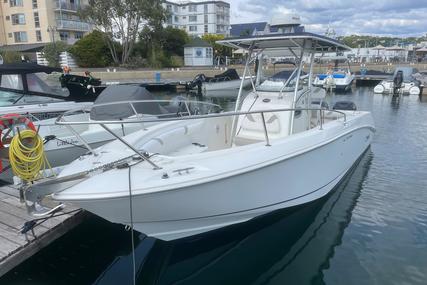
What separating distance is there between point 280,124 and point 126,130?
339 cm

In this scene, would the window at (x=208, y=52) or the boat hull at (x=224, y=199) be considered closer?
the boat hull at (x=224, y=199)

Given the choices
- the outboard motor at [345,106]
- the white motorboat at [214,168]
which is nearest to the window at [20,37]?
the outboard motor at [345,106]

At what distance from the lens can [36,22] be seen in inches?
1713

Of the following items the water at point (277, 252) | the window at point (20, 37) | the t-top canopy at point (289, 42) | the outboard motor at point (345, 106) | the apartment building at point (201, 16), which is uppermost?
the apartment building at point (201, 16)

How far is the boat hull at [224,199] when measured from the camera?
3.53 meters

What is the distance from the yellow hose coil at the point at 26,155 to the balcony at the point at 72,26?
44548mm

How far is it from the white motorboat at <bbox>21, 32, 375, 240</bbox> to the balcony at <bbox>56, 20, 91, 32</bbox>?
144 ft

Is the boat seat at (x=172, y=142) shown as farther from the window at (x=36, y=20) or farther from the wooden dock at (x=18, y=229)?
the window at (x=36, y=20)

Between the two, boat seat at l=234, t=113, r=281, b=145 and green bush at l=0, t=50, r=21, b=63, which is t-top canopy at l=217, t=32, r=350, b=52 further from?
green bush at l=0, t=50, r=21, b=63

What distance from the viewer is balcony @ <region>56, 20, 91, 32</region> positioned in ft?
141

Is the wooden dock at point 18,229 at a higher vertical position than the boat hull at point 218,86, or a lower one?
lower

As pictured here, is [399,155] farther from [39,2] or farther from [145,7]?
[39,2]

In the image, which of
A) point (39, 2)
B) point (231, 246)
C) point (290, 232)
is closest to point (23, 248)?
point (231, 246)

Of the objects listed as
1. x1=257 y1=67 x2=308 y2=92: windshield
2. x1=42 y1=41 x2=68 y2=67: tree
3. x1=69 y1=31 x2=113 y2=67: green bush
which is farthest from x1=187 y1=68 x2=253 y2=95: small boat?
x1=257 y1=67 x2=308 y2=92: windshield
